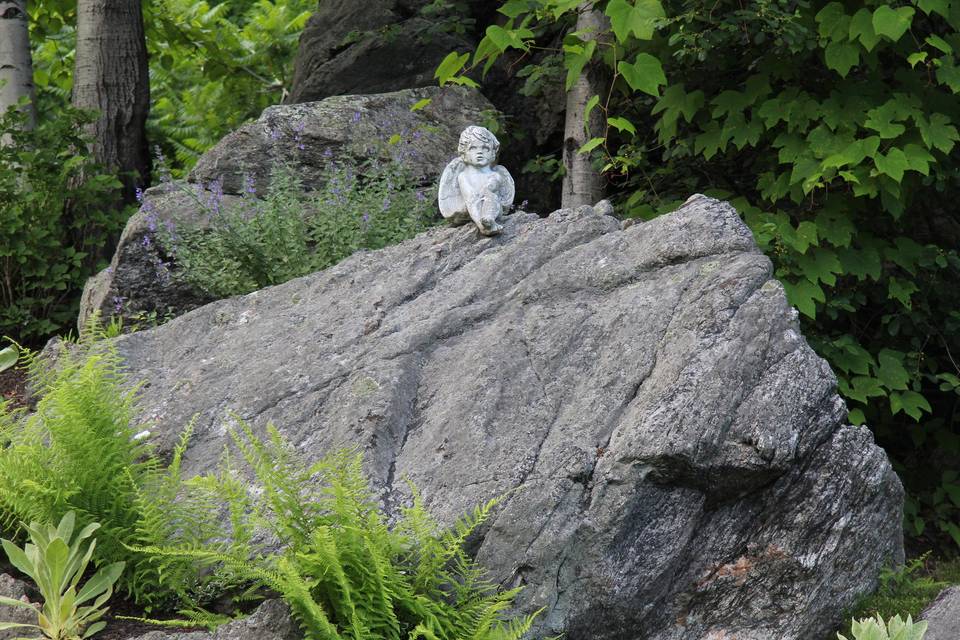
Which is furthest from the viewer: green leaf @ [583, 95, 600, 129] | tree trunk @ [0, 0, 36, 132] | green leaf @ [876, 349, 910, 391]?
tree trunk @ [0, 0, 36, 132]

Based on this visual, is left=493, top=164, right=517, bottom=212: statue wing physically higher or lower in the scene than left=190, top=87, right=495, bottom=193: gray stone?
higher

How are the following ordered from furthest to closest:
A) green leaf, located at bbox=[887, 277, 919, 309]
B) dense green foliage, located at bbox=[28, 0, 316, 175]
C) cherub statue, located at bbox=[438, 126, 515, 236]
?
A: dense green foliage, located at bbox=[28, 0, 316, 175] < green leaf, located at bbox=[887, 277, 919, 309] < cherub statue, located at bbox=[438, 126, 515, 236]

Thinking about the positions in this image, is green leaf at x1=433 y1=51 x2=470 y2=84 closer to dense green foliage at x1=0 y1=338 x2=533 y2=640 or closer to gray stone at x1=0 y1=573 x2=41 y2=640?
dense green foliage at x1=0 y1=338 x2=533 y2=640

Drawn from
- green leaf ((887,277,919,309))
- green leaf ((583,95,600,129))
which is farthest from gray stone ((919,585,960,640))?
green leaf ((583,95,600,129))

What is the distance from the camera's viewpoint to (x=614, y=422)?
4.33 meters

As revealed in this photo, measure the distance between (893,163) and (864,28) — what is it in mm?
782

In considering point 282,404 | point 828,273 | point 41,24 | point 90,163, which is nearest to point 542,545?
point 282,404

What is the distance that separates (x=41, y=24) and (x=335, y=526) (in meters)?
8.56

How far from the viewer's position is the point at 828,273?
606 cm

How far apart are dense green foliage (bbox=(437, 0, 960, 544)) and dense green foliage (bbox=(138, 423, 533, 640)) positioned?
2.88 m

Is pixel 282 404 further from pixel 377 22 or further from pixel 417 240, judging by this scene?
pixel 377 22

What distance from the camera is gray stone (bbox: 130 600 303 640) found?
12.4ft

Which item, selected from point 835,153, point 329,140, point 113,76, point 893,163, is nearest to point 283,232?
point 329,140

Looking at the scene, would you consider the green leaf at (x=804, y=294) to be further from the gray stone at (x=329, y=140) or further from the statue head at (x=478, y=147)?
the gray stone at (x=329, y=140)
